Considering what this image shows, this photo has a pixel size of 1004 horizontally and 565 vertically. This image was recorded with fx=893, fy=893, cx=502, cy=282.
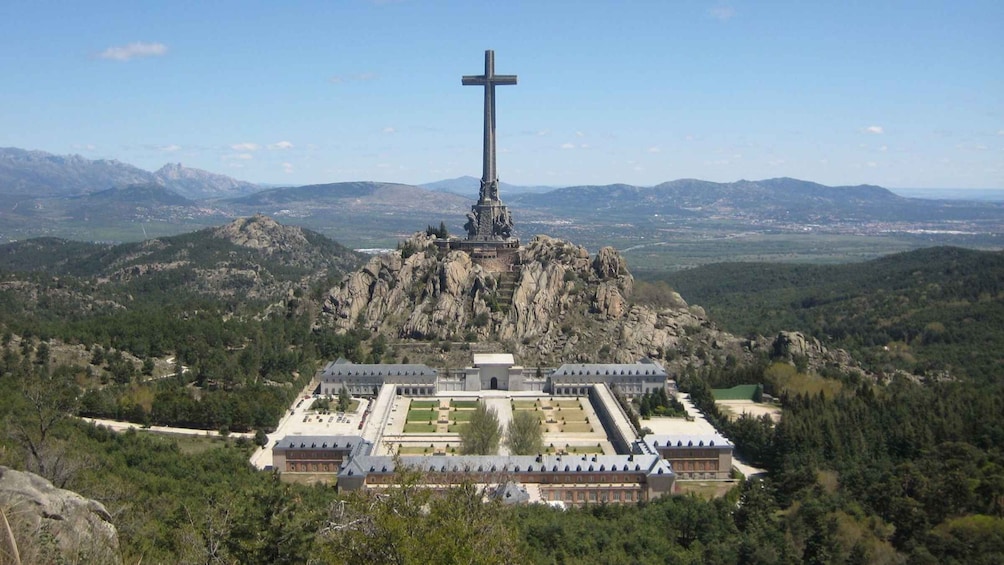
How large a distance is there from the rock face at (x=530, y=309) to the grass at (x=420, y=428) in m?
17.1

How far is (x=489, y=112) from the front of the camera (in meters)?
91.0

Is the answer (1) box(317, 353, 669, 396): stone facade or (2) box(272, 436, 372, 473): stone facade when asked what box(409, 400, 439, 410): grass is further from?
(2) box(272, 436, 372, 473): stone facade

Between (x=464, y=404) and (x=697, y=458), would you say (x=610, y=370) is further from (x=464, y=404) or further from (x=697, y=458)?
(x=697, y=458)

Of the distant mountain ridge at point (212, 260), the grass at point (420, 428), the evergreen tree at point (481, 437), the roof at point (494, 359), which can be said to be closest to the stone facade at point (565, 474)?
the evergreen tree at point (481, 437)

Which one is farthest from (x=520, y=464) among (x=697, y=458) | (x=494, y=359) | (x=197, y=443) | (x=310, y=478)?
(x=494, y=359)

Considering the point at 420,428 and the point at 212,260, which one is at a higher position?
the point at 212,260

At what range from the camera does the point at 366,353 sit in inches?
3110

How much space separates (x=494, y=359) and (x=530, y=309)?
30.1 feet

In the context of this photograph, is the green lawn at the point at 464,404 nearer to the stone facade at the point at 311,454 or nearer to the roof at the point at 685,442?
the stone facade at the point at 311,454

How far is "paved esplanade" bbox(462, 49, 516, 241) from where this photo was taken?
298ft

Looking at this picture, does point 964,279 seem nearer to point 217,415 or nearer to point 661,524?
point 661,524

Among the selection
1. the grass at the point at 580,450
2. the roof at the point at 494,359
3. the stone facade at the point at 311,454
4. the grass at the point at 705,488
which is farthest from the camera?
the roof at the point at 494,359

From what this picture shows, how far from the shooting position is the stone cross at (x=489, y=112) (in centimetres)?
9062

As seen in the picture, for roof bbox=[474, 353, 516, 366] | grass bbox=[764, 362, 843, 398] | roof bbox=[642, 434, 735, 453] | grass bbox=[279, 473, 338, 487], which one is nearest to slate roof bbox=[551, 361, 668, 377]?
roof bbox=[474, 353, 516, 366]
